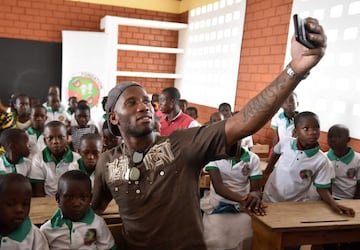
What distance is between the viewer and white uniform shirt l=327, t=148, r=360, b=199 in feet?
9.59

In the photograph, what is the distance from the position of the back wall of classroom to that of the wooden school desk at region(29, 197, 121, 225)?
2737 millimetres

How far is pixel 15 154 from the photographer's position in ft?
8.34

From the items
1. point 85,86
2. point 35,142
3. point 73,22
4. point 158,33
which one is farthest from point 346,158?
point 73,22

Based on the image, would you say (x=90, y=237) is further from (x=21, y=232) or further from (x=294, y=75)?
(x=294, y=75)

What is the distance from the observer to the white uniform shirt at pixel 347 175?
2924 millimetres

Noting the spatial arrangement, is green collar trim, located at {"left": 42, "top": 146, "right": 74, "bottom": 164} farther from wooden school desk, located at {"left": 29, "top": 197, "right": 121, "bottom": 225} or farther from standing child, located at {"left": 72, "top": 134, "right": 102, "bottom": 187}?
wooden school desk, located at {"left": 29, "top": 197, "right": 121, "bottom": 225}

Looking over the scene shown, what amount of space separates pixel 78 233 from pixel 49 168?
1055mm

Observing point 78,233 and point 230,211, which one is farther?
point 230,211

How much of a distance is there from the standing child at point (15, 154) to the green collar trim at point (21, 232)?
3.62 ft

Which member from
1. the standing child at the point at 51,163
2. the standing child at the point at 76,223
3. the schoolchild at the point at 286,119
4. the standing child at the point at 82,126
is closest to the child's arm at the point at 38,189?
the standing child at the point at 51,163

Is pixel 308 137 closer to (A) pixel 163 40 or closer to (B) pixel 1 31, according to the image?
(A) pixel 163 40

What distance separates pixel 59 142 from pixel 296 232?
1.82m

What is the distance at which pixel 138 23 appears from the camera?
655cm

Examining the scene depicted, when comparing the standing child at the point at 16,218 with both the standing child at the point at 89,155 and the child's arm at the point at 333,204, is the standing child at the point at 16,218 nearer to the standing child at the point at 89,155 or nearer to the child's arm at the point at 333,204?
the standing child at the point at 89,155
